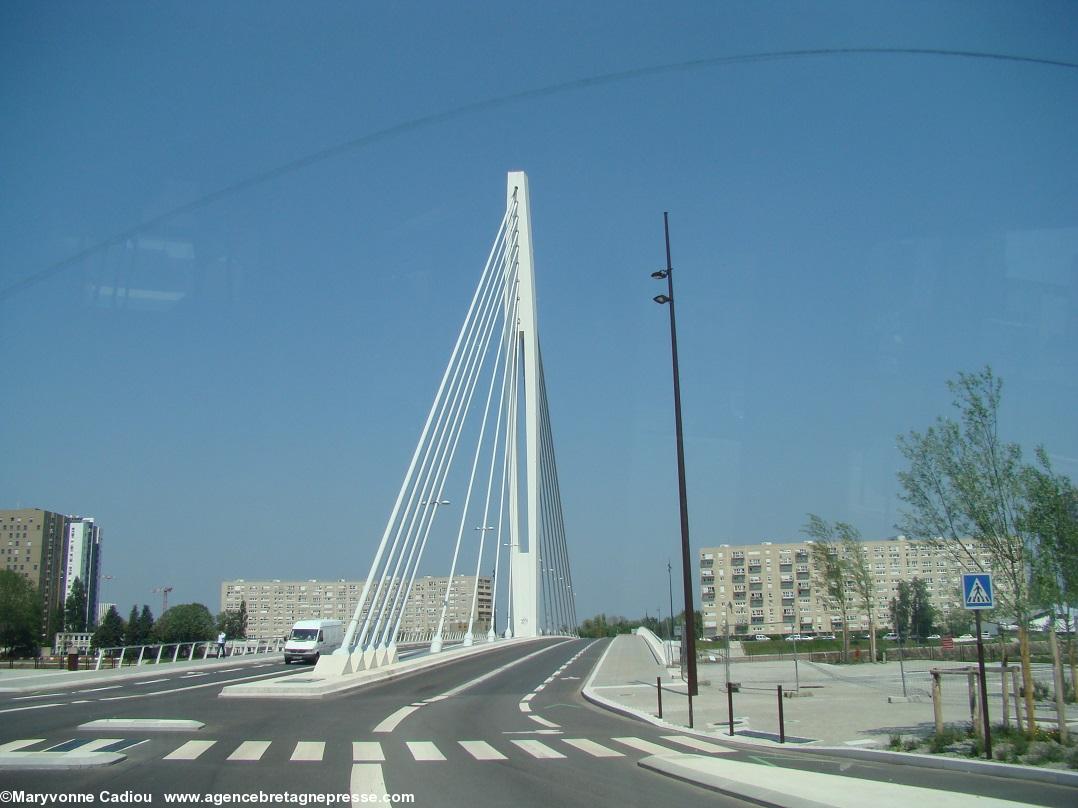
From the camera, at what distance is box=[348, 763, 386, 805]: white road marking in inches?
362

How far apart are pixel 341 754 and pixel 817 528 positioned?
25670 mm

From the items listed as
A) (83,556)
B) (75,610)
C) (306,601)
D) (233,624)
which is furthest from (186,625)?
(83,556)

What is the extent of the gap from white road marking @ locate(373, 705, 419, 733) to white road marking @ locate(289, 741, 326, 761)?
203 cm

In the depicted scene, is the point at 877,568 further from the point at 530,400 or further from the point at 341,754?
the point at 341,754

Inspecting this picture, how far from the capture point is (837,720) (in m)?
16.0

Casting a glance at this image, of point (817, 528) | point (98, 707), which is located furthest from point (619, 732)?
point (817, 528)

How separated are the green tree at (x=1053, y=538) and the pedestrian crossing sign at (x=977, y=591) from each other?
1.74 metres

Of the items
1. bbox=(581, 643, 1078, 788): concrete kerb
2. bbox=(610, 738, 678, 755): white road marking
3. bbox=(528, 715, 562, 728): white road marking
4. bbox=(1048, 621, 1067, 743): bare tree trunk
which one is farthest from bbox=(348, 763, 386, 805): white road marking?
bbox=(1048, 621, 1067, 743): bare tree trunk

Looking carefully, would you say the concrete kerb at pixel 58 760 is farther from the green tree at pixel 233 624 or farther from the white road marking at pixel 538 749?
the green tree at pixel 233 624

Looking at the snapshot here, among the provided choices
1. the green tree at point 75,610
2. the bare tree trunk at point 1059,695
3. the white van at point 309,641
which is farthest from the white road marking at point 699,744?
the green tree at point 75,610

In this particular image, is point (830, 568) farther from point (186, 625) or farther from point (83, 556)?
point (83, 556)

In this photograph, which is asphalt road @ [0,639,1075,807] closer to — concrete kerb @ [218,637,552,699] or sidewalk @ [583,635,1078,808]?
sidewalk @ [583,635,1078,808]

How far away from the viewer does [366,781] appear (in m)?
9.90

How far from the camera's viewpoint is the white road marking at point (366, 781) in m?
9.19
